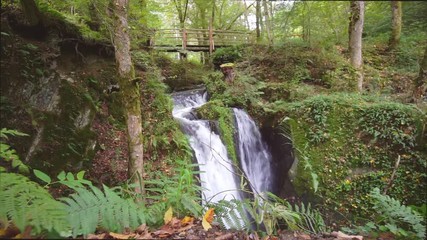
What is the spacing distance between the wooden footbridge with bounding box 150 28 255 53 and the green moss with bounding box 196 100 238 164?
8501mm

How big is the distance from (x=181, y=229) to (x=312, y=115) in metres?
6.60

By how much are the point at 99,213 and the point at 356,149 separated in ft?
22.7

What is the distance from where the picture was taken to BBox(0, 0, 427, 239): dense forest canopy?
226 centimetres

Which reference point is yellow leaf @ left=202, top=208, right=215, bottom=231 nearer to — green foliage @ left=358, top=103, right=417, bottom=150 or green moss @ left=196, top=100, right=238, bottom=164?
green moss @ left=196, top=100, right=238, bottom=164

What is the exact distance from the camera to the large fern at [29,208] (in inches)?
47.4

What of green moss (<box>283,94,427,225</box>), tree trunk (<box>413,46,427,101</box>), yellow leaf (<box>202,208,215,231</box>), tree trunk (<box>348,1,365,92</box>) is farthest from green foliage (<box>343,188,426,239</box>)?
tree trunk (<box>348,1,365,92</box>)

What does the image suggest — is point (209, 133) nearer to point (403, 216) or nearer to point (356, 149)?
point (356, 149)

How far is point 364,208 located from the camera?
20.4 ft

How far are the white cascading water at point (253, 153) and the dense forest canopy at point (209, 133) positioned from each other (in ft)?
0.14

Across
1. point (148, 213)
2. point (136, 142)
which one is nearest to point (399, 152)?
point (136, 142)

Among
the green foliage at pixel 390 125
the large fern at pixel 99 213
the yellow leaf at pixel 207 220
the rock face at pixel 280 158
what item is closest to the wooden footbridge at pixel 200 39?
the rock face at pixel 280 158

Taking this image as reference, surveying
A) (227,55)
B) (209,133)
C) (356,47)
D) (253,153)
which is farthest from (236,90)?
(227,55)

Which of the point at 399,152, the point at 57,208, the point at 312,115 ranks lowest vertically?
the point at 399,152

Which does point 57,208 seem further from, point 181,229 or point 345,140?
point 345,140
